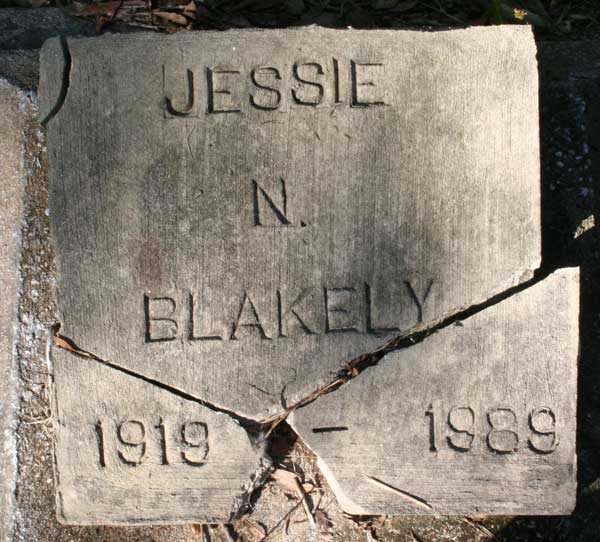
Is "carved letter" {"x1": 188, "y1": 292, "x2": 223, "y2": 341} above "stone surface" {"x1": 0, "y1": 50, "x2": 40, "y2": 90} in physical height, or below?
below

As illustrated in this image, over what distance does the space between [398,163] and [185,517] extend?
119 cm

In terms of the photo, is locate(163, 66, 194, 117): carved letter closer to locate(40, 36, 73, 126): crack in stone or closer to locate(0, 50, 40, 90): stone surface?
locate(40, 36, 73, 126): crack in stone

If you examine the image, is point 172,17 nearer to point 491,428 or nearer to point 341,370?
point 341,370

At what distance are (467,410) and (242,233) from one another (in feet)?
2.67

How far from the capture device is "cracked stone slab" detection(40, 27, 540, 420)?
2023 mm

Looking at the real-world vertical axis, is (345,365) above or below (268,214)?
below

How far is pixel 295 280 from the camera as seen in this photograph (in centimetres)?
203

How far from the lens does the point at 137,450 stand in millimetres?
2035

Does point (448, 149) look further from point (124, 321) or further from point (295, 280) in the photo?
point (124, 321)

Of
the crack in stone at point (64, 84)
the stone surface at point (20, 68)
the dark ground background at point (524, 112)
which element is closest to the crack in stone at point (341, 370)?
the dark ground background at point (524, 112)

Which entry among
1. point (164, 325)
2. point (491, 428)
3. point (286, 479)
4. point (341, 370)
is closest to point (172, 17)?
point (164, 325)

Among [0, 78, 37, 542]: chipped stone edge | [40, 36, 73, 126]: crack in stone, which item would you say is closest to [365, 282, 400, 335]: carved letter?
[40, 36, 73, 126]: crack in stone

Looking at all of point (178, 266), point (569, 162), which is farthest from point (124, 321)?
point (569, 162)

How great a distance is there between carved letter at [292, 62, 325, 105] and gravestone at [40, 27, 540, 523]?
12mm
